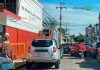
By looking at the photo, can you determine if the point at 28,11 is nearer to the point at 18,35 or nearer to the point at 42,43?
the point at 18,35

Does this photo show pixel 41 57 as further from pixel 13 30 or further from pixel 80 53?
pixel 80 53

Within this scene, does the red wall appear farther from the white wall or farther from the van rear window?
the van rear window

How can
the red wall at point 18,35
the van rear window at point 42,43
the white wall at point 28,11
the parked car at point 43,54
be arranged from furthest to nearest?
the white wall at point 28,11
the red wall at point 18,35
the van rear window at point 42,43
the parked car at point 43,54

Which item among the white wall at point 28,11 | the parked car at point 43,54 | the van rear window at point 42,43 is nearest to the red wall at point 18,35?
the white wall at point 28,11

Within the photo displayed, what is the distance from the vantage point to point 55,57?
22906mm

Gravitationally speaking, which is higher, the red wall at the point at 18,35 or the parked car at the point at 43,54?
the red wall at the point at 18,35

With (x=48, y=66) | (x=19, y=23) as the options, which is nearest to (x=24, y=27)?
(x=19, y=23)

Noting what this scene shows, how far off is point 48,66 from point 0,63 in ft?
41.6

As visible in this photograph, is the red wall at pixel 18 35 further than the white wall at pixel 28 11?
No

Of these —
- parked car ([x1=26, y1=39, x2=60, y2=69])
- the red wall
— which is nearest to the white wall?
the red wall

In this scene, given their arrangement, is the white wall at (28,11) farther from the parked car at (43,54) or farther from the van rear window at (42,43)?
the parked car at (43,54)

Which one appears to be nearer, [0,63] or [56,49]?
[0,63]

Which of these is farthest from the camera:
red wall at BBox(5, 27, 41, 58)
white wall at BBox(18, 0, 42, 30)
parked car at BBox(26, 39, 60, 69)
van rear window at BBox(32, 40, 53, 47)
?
white wall at BBox(18, 0, 42, 30)

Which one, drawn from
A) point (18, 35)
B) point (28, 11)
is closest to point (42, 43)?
point (18, 35)
